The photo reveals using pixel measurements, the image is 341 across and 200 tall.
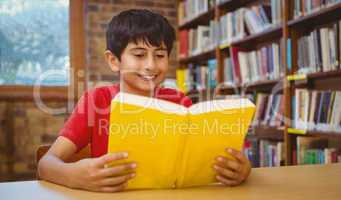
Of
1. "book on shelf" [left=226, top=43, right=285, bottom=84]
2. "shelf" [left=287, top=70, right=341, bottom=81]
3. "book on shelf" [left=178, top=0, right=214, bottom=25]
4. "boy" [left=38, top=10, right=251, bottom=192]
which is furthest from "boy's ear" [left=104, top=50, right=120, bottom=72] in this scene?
"book on shelf" [left=178, top=0, right=214, bottom=25]

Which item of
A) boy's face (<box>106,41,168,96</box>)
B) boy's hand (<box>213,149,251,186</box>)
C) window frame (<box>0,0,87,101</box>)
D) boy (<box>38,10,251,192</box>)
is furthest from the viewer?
window frame (<box>0,0,87,101</box>)

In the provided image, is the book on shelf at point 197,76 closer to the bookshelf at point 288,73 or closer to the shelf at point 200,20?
the bookshelf at point 288,73

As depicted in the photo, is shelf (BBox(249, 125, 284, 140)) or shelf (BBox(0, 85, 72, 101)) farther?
shelf (BBox(0, 85, 72, 101))

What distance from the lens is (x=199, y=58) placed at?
3.68 meters

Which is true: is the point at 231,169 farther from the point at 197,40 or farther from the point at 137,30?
the point at 197,40

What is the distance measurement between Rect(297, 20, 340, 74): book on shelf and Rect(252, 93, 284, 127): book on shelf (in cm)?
33

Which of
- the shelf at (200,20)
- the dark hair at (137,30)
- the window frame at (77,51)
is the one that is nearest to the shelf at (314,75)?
the dark hair at (137,30)

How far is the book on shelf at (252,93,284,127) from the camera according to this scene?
2520mm

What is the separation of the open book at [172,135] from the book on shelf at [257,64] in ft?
5.53

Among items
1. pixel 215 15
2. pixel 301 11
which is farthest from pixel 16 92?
pixel 301 11

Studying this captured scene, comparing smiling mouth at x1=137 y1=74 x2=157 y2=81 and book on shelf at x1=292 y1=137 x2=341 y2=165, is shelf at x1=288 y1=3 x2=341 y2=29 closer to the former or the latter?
book on shelf at x1=292 y1=137 x2=341 y2=165

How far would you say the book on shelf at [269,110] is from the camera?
2520 mm

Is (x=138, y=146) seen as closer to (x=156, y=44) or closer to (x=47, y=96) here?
(x=156, y=44)

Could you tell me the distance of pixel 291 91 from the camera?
2395 millimetres
